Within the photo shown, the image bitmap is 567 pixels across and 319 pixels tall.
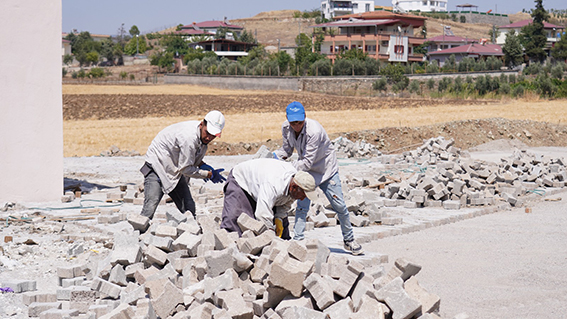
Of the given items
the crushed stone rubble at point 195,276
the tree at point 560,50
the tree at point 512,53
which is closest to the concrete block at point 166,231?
the crushed stone rubble at point 195,276

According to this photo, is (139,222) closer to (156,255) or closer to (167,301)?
(156,255)

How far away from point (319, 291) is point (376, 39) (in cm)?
6713

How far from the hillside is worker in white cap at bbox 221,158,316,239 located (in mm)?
99542

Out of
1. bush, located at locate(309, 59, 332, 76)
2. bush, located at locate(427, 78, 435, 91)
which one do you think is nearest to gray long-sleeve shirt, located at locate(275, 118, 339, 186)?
bush, located at locate(427, 78, 435, 91)

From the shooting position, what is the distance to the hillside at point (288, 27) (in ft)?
392

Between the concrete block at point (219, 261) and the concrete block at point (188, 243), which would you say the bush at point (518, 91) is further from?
the concrete block at point (219, 261)

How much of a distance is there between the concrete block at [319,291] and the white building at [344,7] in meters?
119

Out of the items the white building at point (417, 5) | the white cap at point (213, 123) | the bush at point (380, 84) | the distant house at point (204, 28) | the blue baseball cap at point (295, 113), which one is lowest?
the white cap at point (213, 123)

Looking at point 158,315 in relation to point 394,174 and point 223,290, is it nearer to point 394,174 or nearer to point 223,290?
point 223,290

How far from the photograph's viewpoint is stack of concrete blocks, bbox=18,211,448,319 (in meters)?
4.78

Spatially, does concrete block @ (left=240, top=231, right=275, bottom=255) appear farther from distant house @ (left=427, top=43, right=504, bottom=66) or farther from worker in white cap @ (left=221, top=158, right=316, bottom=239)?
distant house @ (left=427, top=43, right=504, bottom=66)

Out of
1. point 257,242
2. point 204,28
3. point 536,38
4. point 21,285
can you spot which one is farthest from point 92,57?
point 257,242

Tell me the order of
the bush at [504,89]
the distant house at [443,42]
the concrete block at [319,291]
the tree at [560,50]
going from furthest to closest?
the distant house at [443,42] → the tree at [560,50] → the bush at [504,89] → the concrete block at [319,291]

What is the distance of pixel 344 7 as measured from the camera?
121625 mm
